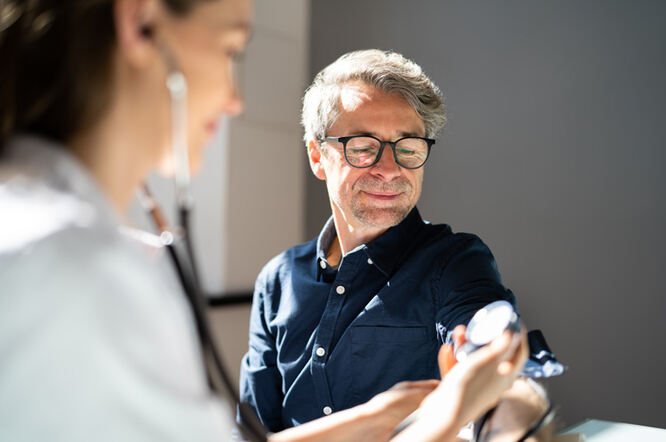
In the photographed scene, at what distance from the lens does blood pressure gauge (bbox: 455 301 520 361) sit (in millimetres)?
805

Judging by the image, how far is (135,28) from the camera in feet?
1.72

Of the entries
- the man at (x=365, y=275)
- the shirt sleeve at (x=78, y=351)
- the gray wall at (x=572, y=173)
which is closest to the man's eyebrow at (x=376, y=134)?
the man at (x=365, y=275)

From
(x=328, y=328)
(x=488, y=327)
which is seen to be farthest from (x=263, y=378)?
(x=488, y=327)

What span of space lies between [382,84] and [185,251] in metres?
0.78

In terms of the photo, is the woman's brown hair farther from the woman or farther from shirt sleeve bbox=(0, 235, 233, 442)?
shirt sleeve bbox=(0, 235, 233, 442)

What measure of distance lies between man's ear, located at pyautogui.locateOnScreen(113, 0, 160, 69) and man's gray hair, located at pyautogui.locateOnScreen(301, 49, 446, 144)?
33.5 inches

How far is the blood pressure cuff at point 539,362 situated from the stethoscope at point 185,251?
42 cm

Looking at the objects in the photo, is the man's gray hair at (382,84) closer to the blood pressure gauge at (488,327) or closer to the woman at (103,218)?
the blood pressure gauge at (488,327)

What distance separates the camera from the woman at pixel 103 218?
409 millimetres

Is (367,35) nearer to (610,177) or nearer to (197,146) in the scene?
(610,177)

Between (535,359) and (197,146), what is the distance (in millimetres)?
624

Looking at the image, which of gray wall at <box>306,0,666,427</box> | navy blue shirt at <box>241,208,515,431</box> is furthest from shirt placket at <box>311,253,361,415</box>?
gray wall at <box>306,0,666,427</box>

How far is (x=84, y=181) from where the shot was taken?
50 cm

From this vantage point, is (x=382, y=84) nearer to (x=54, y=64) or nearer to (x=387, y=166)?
(x=387, y=166)
